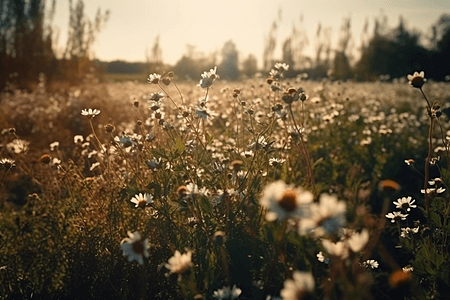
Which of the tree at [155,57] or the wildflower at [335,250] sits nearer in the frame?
the wildflower at [335,250]

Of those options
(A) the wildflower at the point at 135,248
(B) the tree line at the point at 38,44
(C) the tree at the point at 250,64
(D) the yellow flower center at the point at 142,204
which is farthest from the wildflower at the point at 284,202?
(C) the tree at the point at 250,64

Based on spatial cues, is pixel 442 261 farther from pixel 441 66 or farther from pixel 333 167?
pixel 441 66

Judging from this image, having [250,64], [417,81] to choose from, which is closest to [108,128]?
[417,81]

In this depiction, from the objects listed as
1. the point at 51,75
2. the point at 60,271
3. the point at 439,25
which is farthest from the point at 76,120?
the point at 439,25

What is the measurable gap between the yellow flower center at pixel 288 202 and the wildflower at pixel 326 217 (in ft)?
0.15

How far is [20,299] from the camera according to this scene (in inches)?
91.0

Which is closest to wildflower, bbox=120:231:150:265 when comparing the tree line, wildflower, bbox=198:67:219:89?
wildflower, bbox=198:67:219:89

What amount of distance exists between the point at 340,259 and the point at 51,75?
14.6 meters

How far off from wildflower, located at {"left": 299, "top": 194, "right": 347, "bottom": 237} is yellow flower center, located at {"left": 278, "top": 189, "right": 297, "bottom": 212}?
0.05m

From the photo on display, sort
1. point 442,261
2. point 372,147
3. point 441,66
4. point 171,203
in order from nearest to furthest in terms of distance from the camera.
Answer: point 442,261
point 171,203
point 372,147
point 441,66

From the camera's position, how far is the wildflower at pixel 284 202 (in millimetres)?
1139

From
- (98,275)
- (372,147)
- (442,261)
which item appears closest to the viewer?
(442,261)

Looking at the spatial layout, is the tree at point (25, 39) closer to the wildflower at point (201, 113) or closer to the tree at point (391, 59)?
the wildflower at point (201, 113)

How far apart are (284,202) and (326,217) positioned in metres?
0.12
